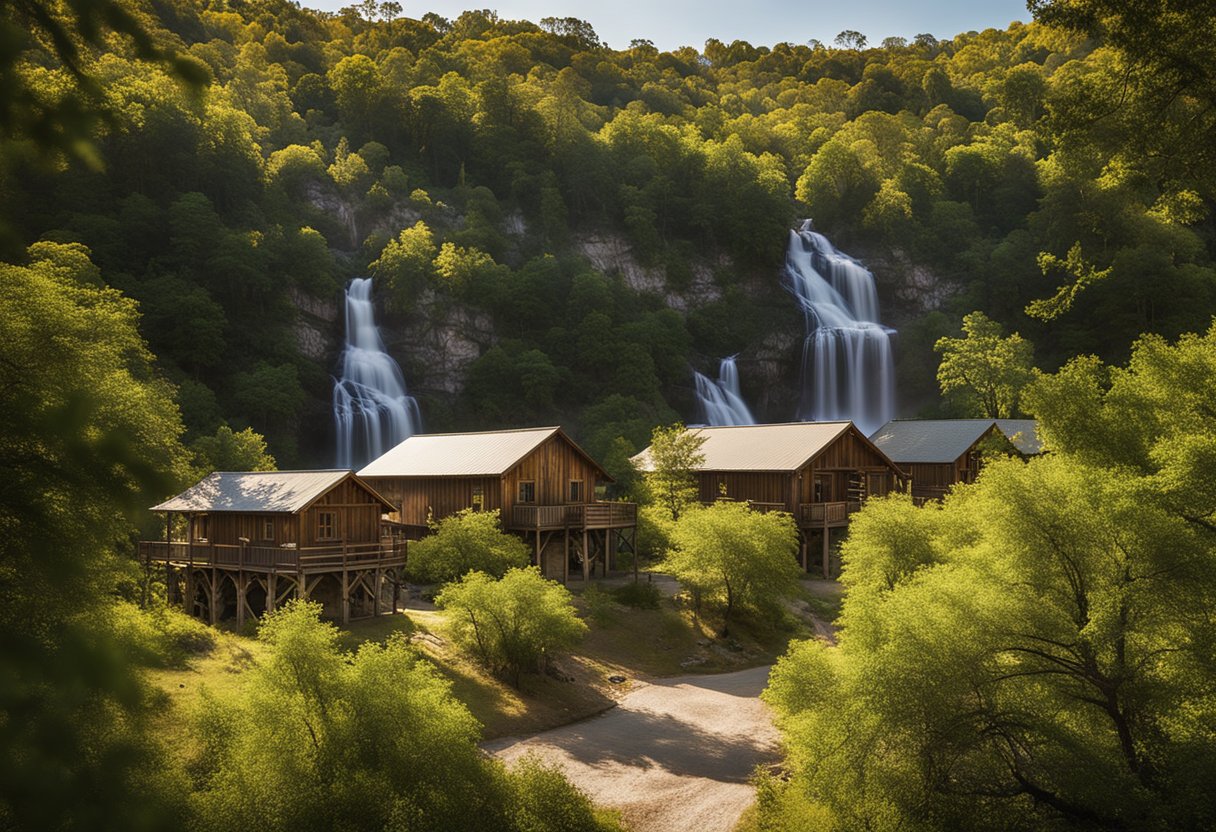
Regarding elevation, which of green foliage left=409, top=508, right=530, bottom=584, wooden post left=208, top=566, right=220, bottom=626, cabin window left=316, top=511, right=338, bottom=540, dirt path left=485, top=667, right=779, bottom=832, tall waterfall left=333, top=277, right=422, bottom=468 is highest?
tall waterfall left=333, top=277, right=422, bottom=468

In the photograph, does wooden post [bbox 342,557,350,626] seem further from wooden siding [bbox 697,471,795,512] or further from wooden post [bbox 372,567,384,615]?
wooden siding [bbox 697,471,795,512]

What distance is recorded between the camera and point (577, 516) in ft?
135

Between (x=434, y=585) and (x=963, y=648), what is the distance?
24926 mm

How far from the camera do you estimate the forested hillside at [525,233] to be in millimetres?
66250

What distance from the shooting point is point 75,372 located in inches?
589

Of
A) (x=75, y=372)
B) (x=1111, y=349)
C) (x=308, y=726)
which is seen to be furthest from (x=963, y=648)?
(x=1111, y=349)

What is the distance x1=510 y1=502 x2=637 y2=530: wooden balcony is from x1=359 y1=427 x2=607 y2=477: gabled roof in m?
2.28

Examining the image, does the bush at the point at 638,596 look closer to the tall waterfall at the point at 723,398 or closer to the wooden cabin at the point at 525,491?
the wooden cabin at the point at 525,491

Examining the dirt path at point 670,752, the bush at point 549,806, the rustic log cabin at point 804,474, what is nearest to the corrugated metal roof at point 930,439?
the rustic log cabin at point 804,474

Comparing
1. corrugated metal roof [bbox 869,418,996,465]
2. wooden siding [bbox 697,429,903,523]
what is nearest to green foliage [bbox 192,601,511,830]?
wooden siding [bbox 697,429,903,523]

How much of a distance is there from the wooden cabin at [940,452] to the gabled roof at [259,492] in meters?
34.3

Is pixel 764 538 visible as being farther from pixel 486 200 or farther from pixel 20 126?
pixel 486 200

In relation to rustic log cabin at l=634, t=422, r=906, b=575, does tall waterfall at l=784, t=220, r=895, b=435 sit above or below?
above

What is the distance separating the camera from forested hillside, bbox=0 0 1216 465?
217 feet
